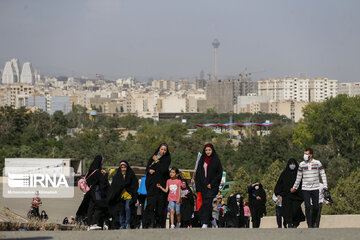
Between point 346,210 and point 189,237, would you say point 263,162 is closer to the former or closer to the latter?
point 346,210

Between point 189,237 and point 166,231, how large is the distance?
33cm

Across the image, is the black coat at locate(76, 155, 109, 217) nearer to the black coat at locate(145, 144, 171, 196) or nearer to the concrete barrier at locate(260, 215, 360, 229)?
the black coat at locate(145, 144, 171, 196)

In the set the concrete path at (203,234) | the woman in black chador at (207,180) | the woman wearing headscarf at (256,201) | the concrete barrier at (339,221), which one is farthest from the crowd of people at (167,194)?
the concrete barrier at (339,221)

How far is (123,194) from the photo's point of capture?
9.62m

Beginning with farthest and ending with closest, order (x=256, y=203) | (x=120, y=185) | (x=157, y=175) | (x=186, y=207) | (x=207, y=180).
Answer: (x=256, y=203), (x=186, y=207), (x=157, y=175), (x=120, y=185), (x=207, y=180)

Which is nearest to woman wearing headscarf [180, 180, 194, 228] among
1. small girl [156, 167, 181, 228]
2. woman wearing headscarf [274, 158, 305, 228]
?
small girl [156, 167, 181, 228]

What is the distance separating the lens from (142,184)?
9.97 metres

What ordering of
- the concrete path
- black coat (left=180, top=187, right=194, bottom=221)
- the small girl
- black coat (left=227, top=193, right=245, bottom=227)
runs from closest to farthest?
the concrete path → the small girl → black coat (left=180, top=187, right=194, bottom=221) → black coat (left=227, top=193, right=245, bottom=227)

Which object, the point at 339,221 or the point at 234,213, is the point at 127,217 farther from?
the point at 339,221

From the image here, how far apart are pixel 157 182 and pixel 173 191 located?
258 millimetres

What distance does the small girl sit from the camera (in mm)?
9602

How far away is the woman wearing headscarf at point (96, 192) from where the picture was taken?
9461 mm

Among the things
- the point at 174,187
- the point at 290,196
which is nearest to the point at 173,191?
the point at 174,187

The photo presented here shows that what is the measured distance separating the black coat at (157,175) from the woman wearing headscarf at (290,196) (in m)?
1.76
